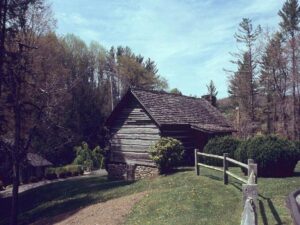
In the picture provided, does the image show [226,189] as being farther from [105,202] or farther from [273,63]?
[273,63]

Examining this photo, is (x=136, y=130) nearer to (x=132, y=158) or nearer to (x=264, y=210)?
(x=132, y=158)

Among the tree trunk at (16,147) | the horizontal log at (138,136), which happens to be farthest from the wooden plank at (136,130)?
the tree trunk at (16,147)

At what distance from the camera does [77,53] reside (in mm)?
60688

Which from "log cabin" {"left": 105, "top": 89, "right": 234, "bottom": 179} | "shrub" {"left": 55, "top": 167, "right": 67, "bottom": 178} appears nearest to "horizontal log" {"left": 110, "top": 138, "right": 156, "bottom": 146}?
"log cabin" {"left": 105, "top": 89, "right": 234, "bottom": 179}

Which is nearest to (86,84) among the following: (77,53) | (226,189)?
(77,53)

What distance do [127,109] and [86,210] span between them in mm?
11791

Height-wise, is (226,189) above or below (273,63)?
below

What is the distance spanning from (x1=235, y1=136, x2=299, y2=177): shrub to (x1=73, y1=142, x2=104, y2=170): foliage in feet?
105

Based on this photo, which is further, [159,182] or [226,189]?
[159,182]

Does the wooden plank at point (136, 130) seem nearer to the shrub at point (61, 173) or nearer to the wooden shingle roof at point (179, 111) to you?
the wooden shingle roof at point (179, 111)

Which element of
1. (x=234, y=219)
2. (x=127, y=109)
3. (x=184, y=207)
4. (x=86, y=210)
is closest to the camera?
(x=234, y=219)

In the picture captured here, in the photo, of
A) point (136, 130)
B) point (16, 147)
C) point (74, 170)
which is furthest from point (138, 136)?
point (74, 170)

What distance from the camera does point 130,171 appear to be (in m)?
30.2

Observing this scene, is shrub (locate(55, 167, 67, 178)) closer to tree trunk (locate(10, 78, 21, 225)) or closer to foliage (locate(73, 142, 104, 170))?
foliage (locate(73, 142, 104, 170))
